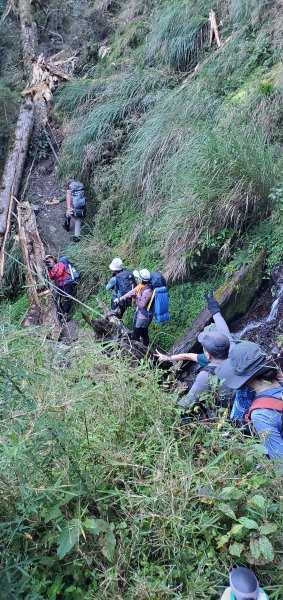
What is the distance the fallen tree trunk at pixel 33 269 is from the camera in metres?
7.45

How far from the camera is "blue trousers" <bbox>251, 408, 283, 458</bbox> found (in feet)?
8.58

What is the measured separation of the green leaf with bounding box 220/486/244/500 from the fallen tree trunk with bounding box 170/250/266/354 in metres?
3.41

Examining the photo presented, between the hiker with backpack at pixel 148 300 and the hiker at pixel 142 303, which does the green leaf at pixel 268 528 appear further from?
the hiker at pixel 142 303

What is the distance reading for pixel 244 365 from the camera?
9.87ft

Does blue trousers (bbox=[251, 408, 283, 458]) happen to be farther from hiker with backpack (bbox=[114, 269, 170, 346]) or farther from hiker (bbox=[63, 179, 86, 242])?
hiker (bbox=[63, 179, 86, 242])

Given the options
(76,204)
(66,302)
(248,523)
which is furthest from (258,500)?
(76,204)

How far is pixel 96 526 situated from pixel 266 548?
0.78 m

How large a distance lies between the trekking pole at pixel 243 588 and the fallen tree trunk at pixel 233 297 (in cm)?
388

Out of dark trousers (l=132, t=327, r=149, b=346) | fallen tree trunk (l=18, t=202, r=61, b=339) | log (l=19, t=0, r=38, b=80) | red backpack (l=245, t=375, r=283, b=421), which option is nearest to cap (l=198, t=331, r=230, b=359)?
red backpack (l=245, t=375, r=283, b=421)

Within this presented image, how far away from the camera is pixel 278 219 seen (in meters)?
5.79

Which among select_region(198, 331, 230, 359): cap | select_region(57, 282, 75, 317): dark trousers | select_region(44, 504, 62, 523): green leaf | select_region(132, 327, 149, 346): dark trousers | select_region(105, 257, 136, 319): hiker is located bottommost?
select_region(57, 282, 75, 317): dark trousers

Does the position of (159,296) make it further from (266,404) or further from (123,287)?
(266,404)

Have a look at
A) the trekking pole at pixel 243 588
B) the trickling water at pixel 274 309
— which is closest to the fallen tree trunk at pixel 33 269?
the trickling water at pixel 274 309

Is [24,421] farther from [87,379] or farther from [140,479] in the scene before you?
[87,379]
